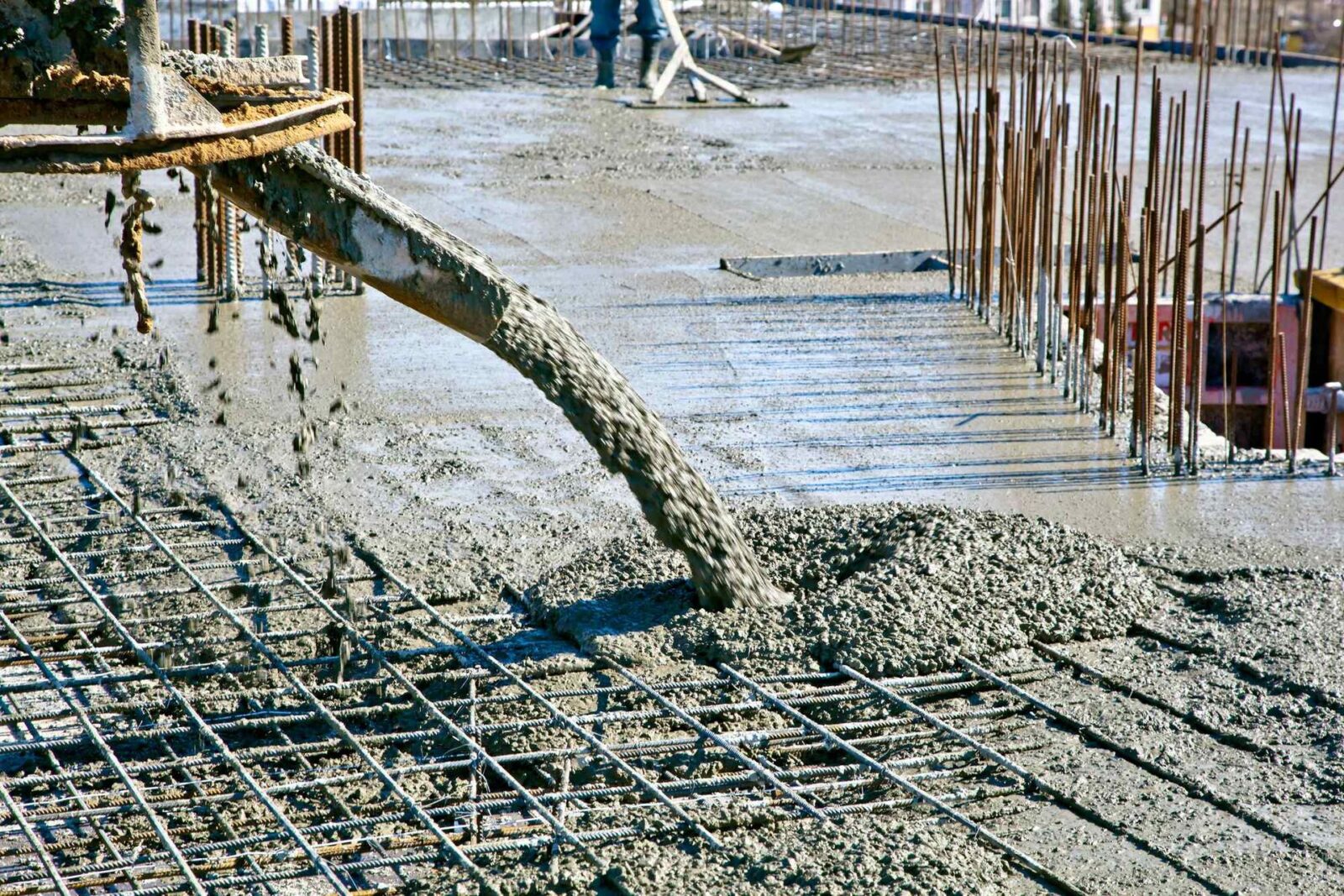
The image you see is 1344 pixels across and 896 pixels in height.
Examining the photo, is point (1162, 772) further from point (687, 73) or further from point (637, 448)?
point (687, 73)

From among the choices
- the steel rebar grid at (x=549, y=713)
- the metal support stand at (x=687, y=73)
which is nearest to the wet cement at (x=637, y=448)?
the steel rebar grid at (x=549, y=713)

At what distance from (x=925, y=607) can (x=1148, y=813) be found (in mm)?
996

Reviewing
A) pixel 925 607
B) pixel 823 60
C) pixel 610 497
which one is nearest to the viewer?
pixel 925 607

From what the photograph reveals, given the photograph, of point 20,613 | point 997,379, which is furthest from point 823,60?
point 20,613

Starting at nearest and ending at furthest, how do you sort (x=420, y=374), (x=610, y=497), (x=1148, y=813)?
(x=1148, y=813)
(x=610, y=497)
(x=420, y=374)

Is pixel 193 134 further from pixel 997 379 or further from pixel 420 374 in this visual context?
pixel 997 379

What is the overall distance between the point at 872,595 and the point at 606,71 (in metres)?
12.6

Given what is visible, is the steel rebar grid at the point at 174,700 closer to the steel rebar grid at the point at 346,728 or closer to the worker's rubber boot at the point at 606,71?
the steel rebar grid at the point at 346,728

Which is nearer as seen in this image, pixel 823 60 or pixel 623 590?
pixel 623 590

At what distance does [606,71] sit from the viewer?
52.9ft

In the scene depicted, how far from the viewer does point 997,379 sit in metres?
6.77

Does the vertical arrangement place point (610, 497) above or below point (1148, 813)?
above

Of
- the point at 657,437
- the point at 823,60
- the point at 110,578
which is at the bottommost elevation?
the point at 110,578

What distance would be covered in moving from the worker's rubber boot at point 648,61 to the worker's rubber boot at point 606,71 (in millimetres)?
341
